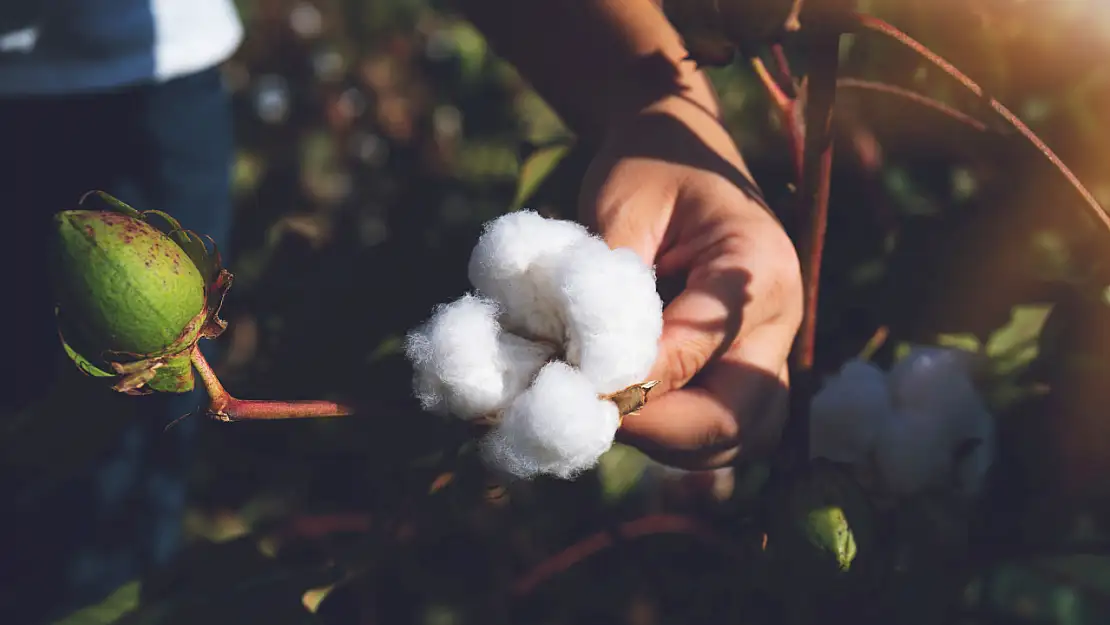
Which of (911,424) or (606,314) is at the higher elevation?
(606,314)

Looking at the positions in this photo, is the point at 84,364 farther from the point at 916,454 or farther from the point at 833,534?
the point at 916,454

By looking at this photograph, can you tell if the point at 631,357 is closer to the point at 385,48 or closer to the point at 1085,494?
the point at 1085,494

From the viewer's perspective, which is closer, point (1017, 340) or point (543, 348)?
point (543, 348)

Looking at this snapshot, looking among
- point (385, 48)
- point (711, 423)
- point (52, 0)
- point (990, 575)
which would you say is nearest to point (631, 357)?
point (711, 423)

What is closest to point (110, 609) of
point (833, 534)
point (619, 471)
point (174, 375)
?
point (174, 375)

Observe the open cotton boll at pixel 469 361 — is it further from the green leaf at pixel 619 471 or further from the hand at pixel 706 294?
the green leaf at pixel 619 471

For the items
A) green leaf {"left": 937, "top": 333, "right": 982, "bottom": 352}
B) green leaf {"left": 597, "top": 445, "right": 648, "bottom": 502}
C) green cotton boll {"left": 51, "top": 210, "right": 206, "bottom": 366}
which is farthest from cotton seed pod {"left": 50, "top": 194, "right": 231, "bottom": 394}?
green leaf {"left": 937, "top": 333, "right": 982, "bottom": 352}

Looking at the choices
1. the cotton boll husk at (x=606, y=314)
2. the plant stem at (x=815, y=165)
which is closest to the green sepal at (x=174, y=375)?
the cotton boll husk at (x=606, y=314)
